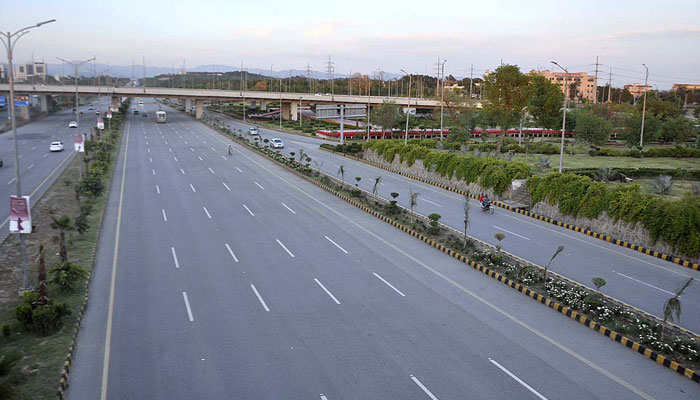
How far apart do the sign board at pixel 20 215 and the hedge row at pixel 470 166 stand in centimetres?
2444

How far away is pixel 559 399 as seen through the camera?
1086 centimetres

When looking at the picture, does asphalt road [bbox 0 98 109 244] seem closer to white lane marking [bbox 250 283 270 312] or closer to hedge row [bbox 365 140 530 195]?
white lane marking [bbox 250 283 270 312]

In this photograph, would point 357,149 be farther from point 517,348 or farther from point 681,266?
point 517,348

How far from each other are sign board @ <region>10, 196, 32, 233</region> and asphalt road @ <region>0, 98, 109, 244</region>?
8.46 meters

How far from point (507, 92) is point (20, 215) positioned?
4809 cm

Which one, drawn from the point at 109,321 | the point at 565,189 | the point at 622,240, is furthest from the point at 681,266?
the point at 109,321

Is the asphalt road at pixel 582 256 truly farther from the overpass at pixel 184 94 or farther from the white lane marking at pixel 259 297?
the overpass at pixel 184 94

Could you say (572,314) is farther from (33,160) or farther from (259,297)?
(33,160)

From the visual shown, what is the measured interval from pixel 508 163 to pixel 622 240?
9928 mm

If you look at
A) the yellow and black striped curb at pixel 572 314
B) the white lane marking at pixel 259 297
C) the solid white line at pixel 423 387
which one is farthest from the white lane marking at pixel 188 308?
the yellow and black striped curb at pixel 572 314

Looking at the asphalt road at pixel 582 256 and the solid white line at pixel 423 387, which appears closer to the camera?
the solid white line at pixel 423 387

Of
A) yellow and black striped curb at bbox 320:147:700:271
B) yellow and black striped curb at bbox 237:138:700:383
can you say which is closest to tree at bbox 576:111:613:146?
yellow and black striped curb at bbox 320:147:700:271

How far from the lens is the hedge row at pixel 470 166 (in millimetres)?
31281

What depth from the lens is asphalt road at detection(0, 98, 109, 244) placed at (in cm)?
3130
